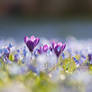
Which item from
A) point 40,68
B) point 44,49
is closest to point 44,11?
point 44,49

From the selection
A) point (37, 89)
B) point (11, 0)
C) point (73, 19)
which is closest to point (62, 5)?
point (73, 19)

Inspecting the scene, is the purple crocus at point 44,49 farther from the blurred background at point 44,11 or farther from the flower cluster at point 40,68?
the blurred background at point 44,11

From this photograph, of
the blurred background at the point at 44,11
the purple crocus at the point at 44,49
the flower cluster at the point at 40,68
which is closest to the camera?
the flower cluster at the point at 40,68

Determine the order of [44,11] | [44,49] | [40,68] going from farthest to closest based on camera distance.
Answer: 1. [44,11]
2. [44,49]
3. [40,68]

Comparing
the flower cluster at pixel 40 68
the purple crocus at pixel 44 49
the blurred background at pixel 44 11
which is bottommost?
the flower cluster at pixel 40 68

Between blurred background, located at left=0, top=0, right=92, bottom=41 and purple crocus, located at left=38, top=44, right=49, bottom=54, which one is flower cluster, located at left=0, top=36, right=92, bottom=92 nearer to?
purple crocus, located at left=38, top=44, right=49, bottom=54

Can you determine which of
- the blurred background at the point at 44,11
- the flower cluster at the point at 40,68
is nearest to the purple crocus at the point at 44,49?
the flower cluster at the point at 40,68

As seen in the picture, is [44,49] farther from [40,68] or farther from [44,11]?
[44,11]

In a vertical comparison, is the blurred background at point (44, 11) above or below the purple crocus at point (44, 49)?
above

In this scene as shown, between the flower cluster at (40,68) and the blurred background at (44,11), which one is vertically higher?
the blurred background at (44,11)

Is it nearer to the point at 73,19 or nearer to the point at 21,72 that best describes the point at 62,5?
the point at 73,19

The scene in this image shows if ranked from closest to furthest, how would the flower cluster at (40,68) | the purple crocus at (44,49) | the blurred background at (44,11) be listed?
the flower cluster at (40,68) → the purple crocus at (44,49) → the blurred background at (44,11)

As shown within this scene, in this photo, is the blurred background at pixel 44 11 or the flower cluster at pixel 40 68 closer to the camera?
the flower cluster at pixel 40 68

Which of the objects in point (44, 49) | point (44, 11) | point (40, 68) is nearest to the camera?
point (40, 68)
